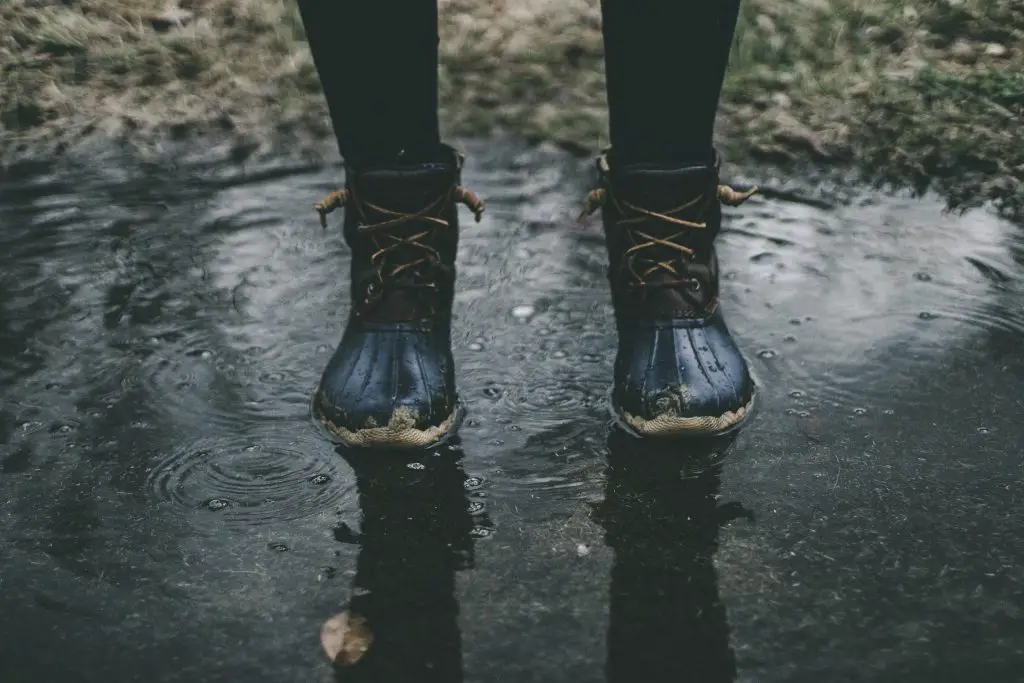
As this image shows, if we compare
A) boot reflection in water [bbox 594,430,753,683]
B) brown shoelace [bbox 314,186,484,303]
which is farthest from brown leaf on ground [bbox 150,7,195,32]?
boot reflection in water [bbox 594,430,753,683]

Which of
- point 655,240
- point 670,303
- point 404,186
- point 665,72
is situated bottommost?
point 670,303

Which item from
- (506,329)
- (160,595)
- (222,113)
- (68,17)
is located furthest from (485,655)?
(68,17)

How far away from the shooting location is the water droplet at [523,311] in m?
1.98

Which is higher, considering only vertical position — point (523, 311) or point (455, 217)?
point (455, 217)

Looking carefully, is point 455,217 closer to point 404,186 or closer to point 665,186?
point 404,186

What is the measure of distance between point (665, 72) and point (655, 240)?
257 mm

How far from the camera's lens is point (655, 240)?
1.59 metres

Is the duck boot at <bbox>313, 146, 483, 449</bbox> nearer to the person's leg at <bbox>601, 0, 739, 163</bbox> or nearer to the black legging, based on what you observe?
the black legging

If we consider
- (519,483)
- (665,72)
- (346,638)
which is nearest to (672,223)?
(665,72)

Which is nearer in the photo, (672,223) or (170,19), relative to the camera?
(672,223)

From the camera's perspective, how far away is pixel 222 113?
3.22 meters

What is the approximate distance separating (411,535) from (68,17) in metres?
3.24

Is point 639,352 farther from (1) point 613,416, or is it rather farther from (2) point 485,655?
(2) point 485,655

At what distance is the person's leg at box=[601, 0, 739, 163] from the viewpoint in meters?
1.43
